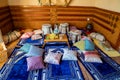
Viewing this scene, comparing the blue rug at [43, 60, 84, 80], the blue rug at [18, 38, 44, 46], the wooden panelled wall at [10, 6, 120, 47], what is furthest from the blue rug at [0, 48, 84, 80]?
the wooden panelled wall at [10, 6, 120, 47]

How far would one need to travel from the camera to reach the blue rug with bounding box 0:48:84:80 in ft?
6.01

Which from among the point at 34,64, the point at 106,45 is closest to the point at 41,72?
the point at 34,64

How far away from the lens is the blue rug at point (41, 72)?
1.83 meters

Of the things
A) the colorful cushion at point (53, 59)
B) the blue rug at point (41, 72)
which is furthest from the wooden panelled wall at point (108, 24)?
the colorful cushion at point (53, 59)

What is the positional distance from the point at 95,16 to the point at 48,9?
1.70m

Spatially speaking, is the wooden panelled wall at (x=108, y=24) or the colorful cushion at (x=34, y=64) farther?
the wooden panelled wall at (x=108, y=24)

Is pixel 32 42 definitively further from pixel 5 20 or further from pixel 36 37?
pixel 5 20

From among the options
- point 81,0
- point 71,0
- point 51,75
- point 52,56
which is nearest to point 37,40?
point 52,56

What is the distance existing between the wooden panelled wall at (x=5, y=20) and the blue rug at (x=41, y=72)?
1.46m

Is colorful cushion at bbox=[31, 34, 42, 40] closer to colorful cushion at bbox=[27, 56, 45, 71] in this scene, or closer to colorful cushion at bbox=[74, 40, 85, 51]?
colorful cushion at bbox=[74, 40, 85, 51]

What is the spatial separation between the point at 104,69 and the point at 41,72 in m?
1.16

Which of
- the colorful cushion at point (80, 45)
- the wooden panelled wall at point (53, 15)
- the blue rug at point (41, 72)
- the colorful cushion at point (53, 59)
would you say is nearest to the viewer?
the blue rug at point (41, 72)

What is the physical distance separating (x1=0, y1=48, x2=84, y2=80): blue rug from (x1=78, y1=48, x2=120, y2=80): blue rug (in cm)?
22

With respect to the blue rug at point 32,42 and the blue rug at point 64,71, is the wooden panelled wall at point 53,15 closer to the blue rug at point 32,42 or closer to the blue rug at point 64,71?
the blue rug at point 32,42
